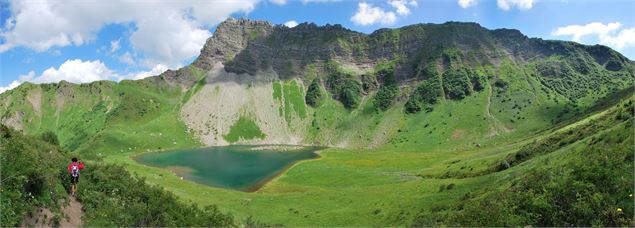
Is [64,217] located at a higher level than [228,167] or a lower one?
higher

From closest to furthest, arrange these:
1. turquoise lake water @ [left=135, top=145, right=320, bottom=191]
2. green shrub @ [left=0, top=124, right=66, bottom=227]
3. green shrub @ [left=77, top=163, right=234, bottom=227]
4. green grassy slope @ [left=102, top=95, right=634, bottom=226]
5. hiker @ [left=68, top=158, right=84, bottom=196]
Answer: green shrub @ [left=0, top=124, right=66, bottom=227] < green shrub @ [left=77, top=163, right=234, bottom=227] < hiker @ [left=68, top=158, right=84, bottom=196] < green grassy slope @ [left=102, top=95, right=634, bottom=226] < turquoise lake water @ [left=135, top=145, right=320, bottom=191]

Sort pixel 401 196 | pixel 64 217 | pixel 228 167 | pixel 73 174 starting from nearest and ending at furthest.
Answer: pixel 64 217 → pixel 73 174 → pixel 401 196 → pixel 228 167

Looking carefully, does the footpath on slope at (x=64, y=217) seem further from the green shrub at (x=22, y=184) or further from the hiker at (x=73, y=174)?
the hiker at (x=73, y=174)

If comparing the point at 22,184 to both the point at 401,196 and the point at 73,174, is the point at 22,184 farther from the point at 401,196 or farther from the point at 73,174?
the point at 401,196

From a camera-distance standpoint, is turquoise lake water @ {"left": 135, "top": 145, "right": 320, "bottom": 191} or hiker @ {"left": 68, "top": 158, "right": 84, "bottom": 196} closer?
hiker @ {"left": 68, "top": 158, "right": 84, "bottom": 196}

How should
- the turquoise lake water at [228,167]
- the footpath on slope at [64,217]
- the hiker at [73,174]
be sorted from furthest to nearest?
the turquoise lake water at [228,167], the hiker at [73,174], the footpath on slope at [64,217]

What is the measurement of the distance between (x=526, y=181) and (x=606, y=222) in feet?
40.5

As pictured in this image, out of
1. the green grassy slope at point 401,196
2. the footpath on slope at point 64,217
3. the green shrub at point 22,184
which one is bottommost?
the green grassy slope at point 401,196

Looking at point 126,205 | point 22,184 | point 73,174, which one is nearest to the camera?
point 22,184

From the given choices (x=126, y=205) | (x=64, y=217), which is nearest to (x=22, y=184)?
(x=64, y=217)

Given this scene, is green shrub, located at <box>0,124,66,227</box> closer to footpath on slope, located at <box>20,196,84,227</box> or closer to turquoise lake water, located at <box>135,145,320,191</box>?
footpath on slope, located at <box>20,196,84,227</box>

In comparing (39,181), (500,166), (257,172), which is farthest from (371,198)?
(257,172)

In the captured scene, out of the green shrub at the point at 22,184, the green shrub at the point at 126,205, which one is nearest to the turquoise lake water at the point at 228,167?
the green shrub at the point at 126,205

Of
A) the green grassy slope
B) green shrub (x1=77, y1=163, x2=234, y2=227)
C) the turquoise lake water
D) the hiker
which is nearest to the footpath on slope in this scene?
green shrub (x1=77, y1=163, x2=234, y2=227)
